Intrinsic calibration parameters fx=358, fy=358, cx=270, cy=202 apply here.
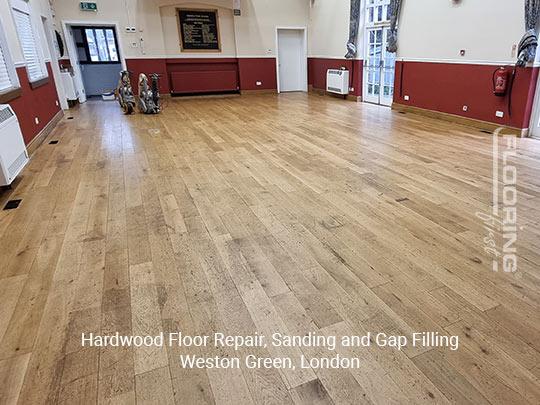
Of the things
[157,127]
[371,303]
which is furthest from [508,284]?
[157,127]

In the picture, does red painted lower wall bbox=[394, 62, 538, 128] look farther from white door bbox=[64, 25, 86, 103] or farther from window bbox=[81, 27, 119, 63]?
window bbox=[81, 27, 119, 63]

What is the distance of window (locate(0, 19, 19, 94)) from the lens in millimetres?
4504

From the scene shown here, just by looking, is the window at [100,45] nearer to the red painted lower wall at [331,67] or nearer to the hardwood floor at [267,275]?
the red painted lower wall at [331,67]

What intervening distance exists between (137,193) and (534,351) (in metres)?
3.18

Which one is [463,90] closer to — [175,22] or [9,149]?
[9,149]

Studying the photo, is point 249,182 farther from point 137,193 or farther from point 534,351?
point 534,351

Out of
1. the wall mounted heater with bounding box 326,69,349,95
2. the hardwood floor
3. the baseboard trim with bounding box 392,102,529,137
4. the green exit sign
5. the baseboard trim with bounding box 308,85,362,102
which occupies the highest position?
the green exit sign

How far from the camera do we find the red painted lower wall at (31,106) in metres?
4.90

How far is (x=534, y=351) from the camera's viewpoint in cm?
155

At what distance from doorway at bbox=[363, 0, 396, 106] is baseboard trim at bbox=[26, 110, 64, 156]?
690 cm

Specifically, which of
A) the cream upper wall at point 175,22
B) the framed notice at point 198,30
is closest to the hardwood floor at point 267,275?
the cream upper wall at point 175,22
